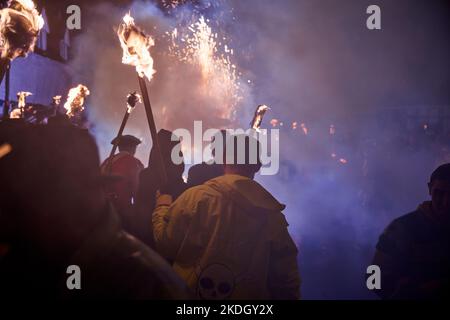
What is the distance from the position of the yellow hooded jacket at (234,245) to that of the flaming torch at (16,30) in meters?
1.70

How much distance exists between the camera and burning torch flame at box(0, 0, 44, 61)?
2912 millimetres

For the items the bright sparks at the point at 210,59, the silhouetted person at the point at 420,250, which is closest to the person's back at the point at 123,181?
the silhouetted person at the point at 420,250

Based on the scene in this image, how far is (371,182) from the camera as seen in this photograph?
818 inches

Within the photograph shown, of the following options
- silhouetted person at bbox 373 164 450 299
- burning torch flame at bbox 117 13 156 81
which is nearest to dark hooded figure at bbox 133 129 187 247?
burning torch flame at bbox 117 13 156 81

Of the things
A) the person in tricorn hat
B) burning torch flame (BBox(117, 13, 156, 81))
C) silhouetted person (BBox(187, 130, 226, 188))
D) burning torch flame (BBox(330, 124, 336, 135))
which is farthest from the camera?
burning torch flame (BBox(330, 124, 336, 135))

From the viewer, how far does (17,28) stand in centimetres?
299

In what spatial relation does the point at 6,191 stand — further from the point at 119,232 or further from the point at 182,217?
the point at 182,217

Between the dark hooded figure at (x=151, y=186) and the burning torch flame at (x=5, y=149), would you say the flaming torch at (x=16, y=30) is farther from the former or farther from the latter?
the burning torch flame at (x=5, y=149)

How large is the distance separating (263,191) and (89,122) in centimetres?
1883

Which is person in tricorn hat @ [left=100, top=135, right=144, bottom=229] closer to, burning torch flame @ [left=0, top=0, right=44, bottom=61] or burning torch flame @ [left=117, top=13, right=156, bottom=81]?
burning torch flame @ [left=117, top=13, right=156, bottom=81]

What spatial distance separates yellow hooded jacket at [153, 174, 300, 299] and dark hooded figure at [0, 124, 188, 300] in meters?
1.24

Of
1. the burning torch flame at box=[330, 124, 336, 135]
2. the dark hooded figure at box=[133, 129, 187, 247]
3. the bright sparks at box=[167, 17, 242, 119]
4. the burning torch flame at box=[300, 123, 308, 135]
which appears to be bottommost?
the dark hooded figure at box=[133, 129, 187, 247]

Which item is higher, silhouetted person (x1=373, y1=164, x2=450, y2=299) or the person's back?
the person's back
